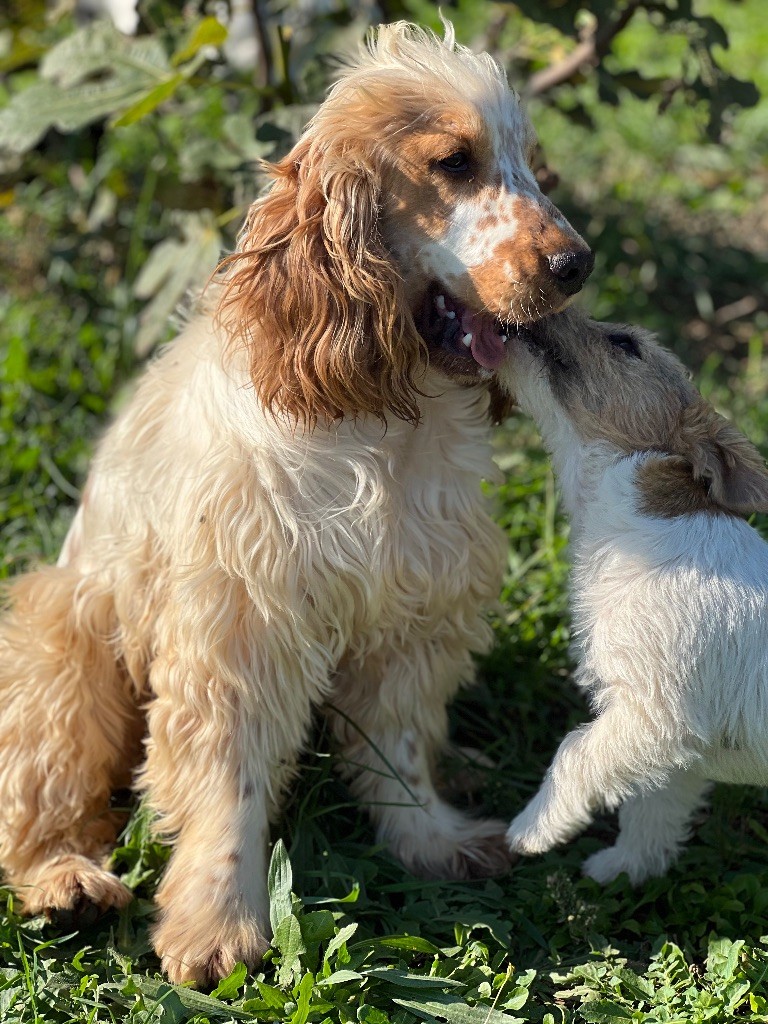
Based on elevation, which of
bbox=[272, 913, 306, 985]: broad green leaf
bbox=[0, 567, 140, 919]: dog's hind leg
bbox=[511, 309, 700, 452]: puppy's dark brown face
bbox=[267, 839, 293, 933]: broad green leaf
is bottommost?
bbox=[272, 913, 306, 985]: broad green leaf

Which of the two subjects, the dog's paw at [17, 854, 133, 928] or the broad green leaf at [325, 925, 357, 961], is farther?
the dog's paw at [17, 854, 133, 928]

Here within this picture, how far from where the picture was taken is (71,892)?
3.04 metres

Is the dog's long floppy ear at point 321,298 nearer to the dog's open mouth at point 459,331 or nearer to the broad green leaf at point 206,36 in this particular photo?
the dog's open mouth at point 459,331

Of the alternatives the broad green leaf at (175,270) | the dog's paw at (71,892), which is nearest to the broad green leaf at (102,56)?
the broad green leaf at (175,270)

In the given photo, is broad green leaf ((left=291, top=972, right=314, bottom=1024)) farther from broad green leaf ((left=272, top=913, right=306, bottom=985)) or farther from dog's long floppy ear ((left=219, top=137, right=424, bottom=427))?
dog's long floppy ear ((left=219, top=137, right=424, bottom=427))

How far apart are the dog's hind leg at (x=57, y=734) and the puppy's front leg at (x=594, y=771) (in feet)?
3.81

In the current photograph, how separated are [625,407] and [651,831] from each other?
117 centimetres

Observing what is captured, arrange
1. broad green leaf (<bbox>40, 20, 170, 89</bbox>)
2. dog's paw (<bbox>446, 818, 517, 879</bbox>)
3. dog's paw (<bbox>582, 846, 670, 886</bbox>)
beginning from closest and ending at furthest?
dog's paw (<bbox>582, 846, 670, 886</bbox>)
dog's paw (<bbox>446, 818, 517, 879</bbox>)
broad green leaf (<bbox>40, 20, 170, 89</bbox>)

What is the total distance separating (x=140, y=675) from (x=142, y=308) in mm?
2567

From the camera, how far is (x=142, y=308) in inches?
212

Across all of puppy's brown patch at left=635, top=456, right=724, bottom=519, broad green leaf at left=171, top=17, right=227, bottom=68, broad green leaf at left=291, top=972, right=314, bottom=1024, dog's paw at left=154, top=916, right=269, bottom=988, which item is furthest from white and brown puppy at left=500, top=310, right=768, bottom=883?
broad green leaf at left=171, top=17, right=227, bottom=68

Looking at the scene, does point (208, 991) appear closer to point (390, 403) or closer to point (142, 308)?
point (390, 403)

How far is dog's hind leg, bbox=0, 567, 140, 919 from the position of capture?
319 cm

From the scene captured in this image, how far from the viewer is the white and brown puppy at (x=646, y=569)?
2.62 meters
